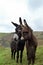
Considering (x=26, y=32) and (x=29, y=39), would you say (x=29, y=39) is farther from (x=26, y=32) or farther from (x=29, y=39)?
(x=26, y=32)

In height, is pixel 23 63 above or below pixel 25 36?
below

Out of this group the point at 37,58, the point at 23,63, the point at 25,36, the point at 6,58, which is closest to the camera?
the point at 25,36

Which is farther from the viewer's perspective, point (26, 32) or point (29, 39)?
point (29, 39)

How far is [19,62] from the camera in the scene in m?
21.7

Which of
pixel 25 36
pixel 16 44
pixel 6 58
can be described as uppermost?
pixel 25 36

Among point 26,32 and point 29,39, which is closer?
point 26,32

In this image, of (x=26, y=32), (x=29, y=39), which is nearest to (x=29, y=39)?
(x=29, y=39)

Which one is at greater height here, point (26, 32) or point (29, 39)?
point (26, 32)

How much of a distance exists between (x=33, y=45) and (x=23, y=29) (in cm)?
117

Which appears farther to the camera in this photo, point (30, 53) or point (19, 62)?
point (19, 62)

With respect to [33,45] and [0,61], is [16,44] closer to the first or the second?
[0,61]

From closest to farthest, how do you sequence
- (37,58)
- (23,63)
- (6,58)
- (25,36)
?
(25,36) → (23,63) → (37,58) → (6,58)

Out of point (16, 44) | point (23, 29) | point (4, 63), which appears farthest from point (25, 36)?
point (4, 63)

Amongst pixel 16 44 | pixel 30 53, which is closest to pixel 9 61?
pixel 16 44
